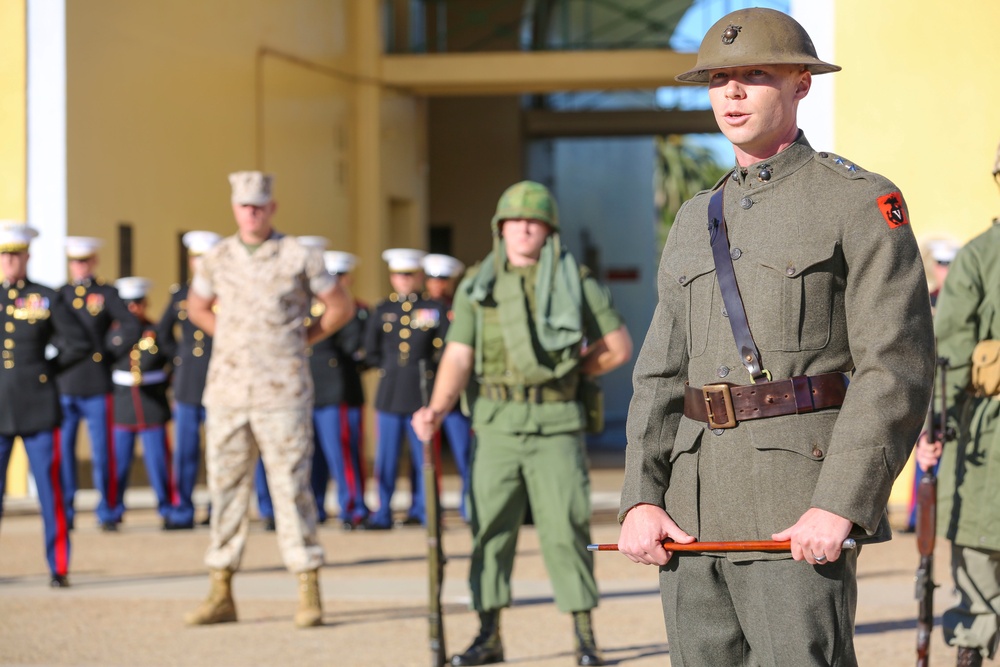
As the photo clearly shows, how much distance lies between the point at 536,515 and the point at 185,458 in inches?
231

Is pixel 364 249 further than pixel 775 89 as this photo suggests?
Yes

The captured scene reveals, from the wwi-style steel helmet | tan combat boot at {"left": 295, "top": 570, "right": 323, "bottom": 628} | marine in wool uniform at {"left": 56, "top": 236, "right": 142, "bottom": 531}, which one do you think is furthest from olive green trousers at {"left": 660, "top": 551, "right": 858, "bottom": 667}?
marine in wool uniform at {"left": 56, "top": 236, "right": 142, "bottom": 531}

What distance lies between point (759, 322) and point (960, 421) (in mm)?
2844

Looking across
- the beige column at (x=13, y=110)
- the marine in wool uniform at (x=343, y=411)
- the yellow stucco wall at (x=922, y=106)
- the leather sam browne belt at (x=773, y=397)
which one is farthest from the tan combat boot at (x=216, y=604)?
the beige column at (x=13, y=110)

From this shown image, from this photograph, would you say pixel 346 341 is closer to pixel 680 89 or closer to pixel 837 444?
pixel 837 444

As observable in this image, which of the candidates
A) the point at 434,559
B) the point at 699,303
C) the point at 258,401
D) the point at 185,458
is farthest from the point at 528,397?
the point at 185,458

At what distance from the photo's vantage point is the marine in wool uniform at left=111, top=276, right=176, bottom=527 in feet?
41.1

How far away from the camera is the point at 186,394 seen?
40.3 ft

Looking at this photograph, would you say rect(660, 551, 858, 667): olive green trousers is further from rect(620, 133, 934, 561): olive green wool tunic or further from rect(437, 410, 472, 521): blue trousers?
rect(437, 410, 472, 521): blue trousers

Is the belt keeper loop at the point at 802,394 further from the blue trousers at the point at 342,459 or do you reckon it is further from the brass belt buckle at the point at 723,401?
the blue trousers at the point at 342,459

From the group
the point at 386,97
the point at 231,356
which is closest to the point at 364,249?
the point at 386,97

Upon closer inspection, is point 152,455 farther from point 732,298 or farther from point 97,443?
point 732,298

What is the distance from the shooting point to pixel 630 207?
90.9ft

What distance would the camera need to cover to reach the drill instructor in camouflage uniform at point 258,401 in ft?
25.5
